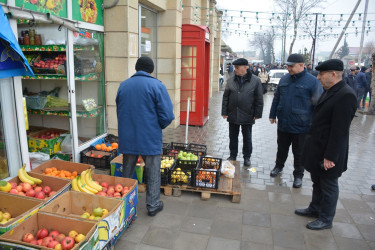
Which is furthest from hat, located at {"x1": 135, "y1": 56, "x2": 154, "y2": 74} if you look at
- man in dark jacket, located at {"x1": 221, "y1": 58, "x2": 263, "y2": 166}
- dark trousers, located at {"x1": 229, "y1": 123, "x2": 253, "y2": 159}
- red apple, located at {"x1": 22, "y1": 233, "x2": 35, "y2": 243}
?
dark trousers, located at {"x1": 229, "y1": 123, "x2": 253, "y2": 159}

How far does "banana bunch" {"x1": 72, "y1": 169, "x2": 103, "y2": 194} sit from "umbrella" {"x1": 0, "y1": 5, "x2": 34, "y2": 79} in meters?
1.44

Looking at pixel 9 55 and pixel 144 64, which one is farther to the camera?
pixel 144 64

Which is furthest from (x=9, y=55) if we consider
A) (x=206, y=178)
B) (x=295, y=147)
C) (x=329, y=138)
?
(x=295, y=147)

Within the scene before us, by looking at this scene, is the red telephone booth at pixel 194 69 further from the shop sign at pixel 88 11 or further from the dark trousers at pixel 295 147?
the dark trousers at pixel 295 147

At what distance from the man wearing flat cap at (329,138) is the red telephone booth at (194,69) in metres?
5.39

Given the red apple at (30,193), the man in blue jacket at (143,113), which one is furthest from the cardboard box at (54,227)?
the man in blue jacket at (143,113)

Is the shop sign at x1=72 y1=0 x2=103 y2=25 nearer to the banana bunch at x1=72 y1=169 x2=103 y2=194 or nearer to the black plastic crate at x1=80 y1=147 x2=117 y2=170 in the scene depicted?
the black plastic crate at x1=80 y1=147 x2=117 y2=170

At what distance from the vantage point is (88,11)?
5492 mm

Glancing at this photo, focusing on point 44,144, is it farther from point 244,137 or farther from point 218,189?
point 244,137

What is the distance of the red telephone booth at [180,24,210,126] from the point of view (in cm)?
897

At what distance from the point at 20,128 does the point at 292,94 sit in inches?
160

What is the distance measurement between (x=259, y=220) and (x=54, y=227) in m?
2.52

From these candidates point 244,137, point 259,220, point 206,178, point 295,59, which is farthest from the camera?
point 244,137

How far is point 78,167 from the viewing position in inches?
177
